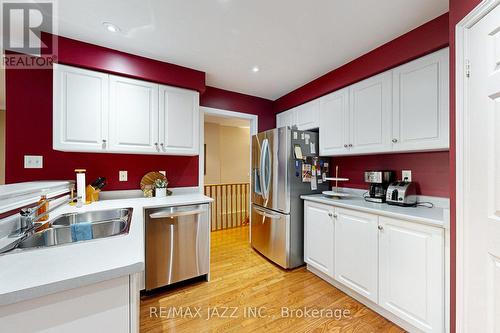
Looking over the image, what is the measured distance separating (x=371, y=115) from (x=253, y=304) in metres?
2.16

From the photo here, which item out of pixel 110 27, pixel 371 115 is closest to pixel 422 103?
pixel 371 115

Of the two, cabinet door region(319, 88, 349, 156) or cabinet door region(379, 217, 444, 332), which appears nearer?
cabinet door region(379, 217, 444, 332)

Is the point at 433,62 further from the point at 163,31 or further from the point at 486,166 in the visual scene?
the point at 163,31

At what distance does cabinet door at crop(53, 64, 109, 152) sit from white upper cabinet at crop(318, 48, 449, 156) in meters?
2.51

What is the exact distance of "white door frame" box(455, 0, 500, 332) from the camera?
109 centimetres

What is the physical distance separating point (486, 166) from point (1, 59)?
369 centimetres

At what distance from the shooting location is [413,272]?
1454 millimetres

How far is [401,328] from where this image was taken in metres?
1.57

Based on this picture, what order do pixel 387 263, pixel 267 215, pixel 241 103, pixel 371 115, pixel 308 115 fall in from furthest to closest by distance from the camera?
pixel 241 103
pixel 308 115
pixel 267 215
pixel 371 115
pixel 387 263

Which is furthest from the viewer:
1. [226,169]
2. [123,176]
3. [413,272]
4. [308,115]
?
[226,169]

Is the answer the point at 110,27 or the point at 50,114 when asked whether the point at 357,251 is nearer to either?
the point at 110,27

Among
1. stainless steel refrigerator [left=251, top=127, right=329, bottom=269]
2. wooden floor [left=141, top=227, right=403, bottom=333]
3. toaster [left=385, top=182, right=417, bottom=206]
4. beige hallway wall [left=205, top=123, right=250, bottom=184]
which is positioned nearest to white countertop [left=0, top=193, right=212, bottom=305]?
wooden floor [left=141, top=227, right=403, bottom=333]

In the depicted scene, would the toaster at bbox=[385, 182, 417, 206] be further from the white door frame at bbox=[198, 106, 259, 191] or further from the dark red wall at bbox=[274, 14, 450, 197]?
the white door frame at bbox=[198, 106, 259, 191]

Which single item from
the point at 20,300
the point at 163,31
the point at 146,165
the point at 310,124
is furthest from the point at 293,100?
the point at 20,300
